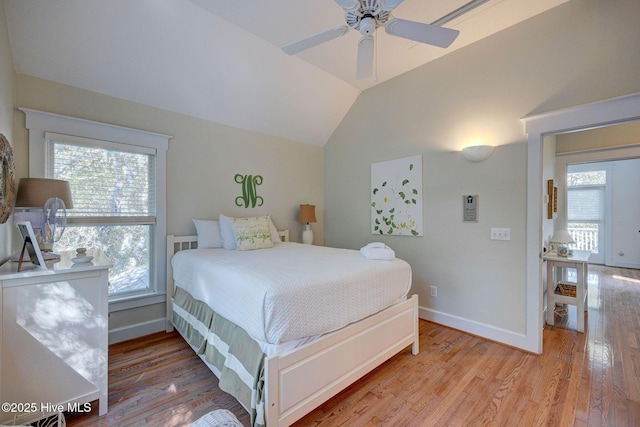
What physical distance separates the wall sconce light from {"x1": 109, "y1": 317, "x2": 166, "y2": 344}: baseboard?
12.1 ft

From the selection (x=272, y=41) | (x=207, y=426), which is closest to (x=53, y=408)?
(x=207, y=426)

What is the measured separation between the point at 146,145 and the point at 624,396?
14.7ft

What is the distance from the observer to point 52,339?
58.8 inches

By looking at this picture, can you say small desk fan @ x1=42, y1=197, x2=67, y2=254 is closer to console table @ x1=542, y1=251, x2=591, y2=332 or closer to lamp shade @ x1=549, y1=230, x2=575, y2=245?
console table @ x1=542, y1=251, x2=591, y2=332

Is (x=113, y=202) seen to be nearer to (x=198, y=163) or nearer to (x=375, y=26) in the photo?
(x=198, y=163)

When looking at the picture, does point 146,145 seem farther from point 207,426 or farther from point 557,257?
point 557,257

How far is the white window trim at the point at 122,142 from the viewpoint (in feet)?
7.34

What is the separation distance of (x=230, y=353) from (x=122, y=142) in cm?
232

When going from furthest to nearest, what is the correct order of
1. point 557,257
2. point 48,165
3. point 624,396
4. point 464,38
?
point 557,257, point 464,38, point 48,165, point 624,396

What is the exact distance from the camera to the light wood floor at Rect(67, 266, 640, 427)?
5.43 feet

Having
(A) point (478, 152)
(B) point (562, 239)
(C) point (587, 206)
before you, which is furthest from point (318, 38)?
(C) point (587, 206)

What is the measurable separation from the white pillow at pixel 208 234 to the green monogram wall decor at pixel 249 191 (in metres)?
0.54

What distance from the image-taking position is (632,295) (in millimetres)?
3867

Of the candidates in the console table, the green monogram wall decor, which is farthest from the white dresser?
the console table
